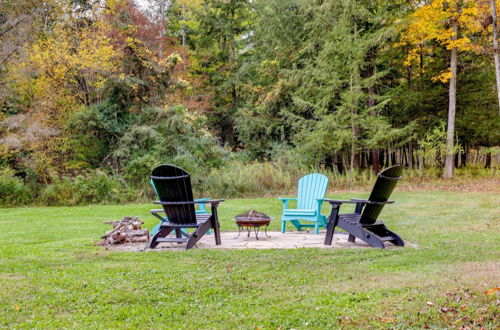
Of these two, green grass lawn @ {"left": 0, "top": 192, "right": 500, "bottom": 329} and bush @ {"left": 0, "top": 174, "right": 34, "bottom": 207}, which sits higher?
green grass lawn @ {"left": 0, "top": 192, "right": 500, "bottom": 329}

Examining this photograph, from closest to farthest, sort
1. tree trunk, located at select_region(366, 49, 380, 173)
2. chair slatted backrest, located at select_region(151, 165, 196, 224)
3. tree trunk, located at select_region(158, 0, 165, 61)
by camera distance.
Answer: chair slatted backrest, located at select_region(151, 165, 196, 224) → tree trunk, located at select_region(366, 49, 380, 173) → tree trunk, located at select_region(158, 0, 165, 61)

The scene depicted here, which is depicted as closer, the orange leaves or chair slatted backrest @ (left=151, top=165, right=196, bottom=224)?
chair slatted backrest @ (left=151, top=165, right=196, bottom=224)

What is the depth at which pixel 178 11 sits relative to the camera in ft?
71.3

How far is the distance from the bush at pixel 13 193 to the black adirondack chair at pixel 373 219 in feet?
31.7

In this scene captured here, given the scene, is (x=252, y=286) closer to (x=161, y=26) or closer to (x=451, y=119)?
(x=451, y=119)

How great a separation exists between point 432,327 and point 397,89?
14.0 metres

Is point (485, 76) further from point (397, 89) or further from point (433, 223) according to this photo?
point (433, 223)

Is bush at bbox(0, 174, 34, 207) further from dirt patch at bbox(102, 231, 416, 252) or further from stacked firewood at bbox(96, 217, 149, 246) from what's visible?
dirt patch at bbox(102, 231, 416, 252)

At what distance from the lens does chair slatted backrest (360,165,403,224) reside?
15.4 ft

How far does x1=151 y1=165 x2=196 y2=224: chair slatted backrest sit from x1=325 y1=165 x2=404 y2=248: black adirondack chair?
5.61 feet

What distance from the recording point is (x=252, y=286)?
3.25 meters

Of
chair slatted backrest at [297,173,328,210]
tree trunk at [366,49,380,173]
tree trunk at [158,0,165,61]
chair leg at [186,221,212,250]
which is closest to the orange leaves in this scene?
tree trunk at [366,49,380,173]

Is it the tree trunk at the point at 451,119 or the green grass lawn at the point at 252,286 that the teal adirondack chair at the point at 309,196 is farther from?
the tree trunk at the point at 451,119

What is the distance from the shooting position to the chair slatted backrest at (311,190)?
20.6 ft
